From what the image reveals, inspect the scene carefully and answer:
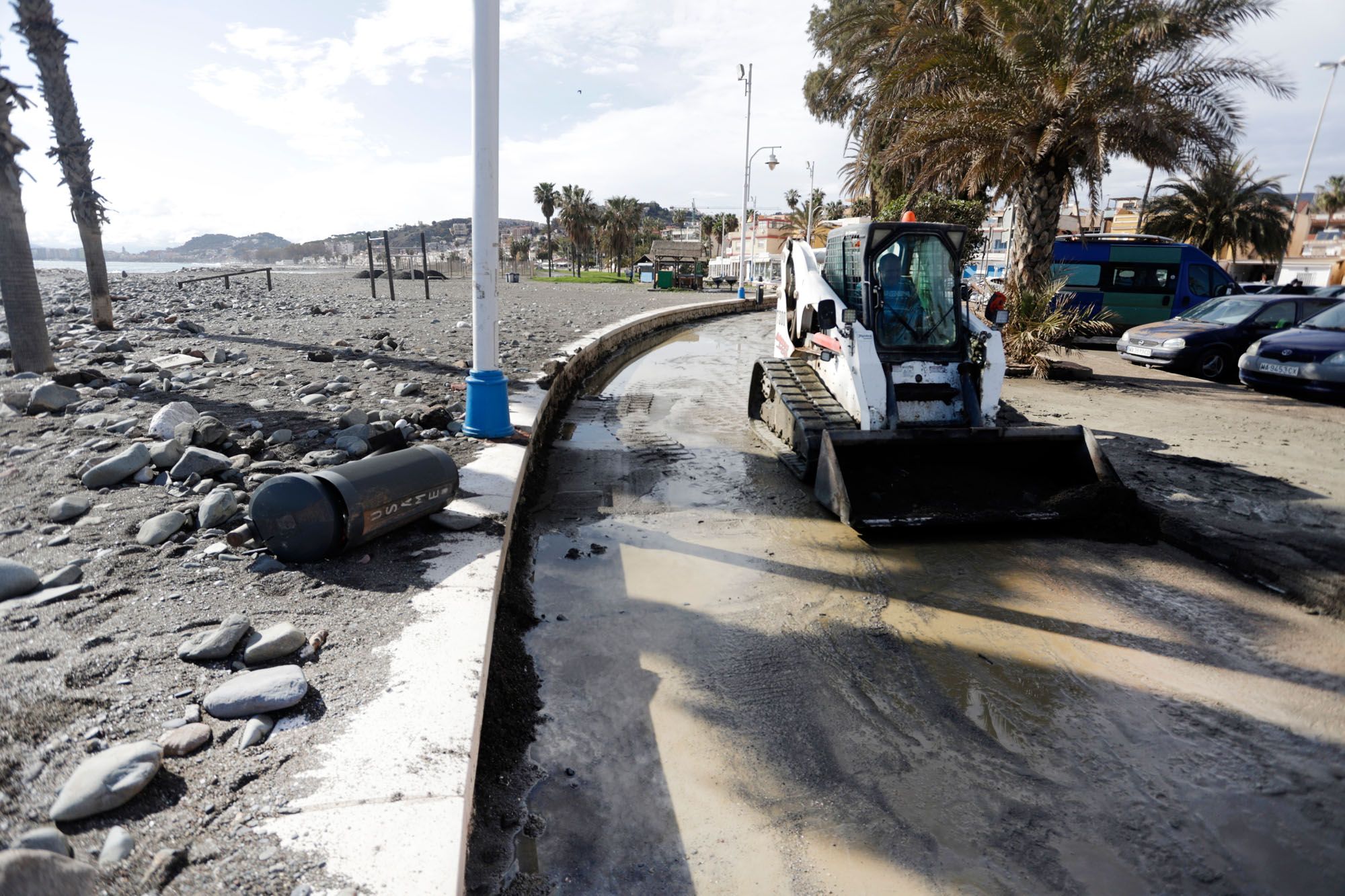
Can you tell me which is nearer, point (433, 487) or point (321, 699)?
point (321, 699)

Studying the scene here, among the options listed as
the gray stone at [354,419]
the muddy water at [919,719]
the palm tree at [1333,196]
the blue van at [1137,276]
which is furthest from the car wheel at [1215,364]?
the palm tree at [1333,196]

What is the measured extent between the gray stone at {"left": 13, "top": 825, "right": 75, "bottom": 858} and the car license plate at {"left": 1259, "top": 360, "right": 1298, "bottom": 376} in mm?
13822

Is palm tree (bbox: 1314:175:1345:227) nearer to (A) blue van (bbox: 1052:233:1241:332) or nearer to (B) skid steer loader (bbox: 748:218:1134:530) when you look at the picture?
(A) blue van (bbox: 1052:233:1241:332)

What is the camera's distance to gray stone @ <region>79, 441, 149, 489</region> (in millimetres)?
4941

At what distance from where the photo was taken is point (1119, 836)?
2748 millimetres

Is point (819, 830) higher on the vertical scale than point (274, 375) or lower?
lower

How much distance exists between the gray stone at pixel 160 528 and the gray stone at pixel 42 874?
2640 mm

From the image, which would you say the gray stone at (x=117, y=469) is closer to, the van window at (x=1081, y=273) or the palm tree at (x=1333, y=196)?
the van window at (x=1081, y=273)

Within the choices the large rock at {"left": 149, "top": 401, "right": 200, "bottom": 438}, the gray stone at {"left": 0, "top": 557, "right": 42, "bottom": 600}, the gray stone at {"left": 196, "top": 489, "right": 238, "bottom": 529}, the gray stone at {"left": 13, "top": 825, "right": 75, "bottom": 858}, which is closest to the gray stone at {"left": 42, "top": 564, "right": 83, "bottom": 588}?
the gray stone at {"left": 0, "top": 557, "right": 42, "bottom": 600}

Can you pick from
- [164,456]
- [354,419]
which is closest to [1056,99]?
[354,419]

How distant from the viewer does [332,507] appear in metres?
4.02

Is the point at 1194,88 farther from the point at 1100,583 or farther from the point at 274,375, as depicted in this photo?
the point at 274,375

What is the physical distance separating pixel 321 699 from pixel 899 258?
622 cm

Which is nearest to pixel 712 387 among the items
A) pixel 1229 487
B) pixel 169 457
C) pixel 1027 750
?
pixel 1229 487
